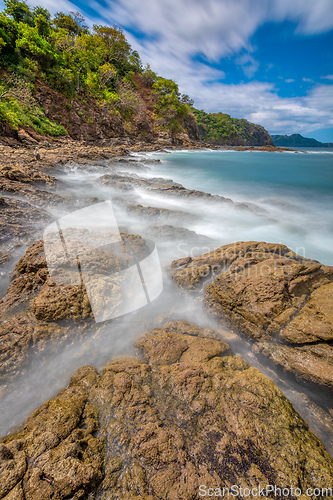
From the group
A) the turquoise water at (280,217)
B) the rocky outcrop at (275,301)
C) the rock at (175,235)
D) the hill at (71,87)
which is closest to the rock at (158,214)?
the turquoise water at (280,217)

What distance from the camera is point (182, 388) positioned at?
7.15 feet

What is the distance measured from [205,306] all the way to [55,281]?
2.67 m

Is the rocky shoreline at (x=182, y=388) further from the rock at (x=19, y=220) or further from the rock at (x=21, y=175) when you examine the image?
the rock at (x=21, y=175)

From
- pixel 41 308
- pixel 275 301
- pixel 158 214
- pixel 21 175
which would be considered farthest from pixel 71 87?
pixel 275 301

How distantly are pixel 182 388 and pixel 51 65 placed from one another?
106 feet

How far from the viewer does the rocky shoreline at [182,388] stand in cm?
156

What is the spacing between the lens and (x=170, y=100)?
43.8 m

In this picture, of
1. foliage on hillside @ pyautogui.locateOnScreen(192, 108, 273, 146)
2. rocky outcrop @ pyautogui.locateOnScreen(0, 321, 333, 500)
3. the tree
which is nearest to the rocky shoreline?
rocky outcrop @ pyautogui.locateOnScreen(0, 321, 333, 500)

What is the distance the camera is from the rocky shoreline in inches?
61.2

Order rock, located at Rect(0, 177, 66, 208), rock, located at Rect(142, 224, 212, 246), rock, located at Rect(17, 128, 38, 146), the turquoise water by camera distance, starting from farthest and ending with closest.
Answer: rock, located at Rect(17, 128, 38, 146), rock, located at Rect(0, 177, 66, 208), the turquoise water, rock, located at Rect(142, 224, 212, 246)

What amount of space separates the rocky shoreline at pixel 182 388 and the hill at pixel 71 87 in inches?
649

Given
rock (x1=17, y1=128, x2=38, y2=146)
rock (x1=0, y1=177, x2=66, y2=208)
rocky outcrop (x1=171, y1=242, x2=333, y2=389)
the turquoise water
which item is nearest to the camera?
rocky outcrop (x1=171, y1=242, x2=333, y2=389)

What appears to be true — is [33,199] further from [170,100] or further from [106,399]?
[170,100]

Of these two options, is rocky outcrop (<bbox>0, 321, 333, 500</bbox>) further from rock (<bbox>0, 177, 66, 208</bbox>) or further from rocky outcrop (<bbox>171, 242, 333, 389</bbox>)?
rock (<bbox>0, 177, 66, 208</bbox>)
